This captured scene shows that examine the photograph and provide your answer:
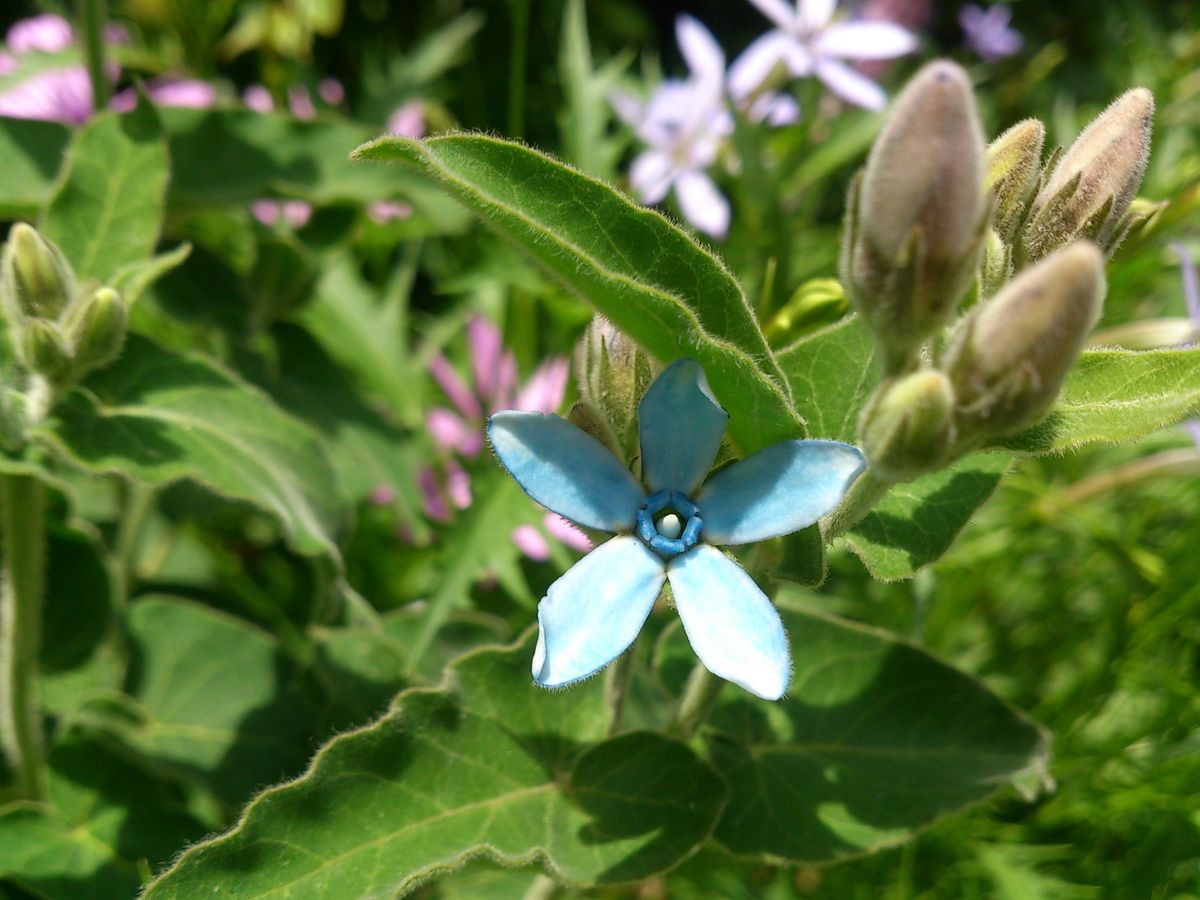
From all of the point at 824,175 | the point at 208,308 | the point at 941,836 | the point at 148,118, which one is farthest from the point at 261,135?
the point at 941,836

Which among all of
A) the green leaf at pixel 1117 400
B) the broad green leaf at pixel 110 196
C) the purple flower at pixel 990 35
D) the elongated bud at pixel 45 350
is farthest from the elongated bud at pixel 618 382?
the purple flower at pixel 990 35

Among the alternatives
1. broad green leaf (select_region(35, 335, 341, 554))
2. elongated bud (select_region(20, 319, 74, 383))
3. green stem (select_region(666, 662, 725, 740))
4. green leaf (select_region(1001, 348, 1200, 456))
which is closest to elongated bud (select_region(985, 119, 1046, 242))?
green leaf (select_region(1001, 348, 1200, 456))

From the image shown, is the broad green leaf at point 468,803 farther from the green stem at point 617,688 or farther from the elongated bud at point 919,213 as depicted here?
the elongated bud at point 919,213

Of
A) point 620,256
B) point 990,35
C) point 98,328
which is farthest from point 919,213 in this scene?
point 990,35

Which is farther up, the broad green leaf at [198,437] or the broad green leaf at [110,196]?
the broad green leaf at [110,196]

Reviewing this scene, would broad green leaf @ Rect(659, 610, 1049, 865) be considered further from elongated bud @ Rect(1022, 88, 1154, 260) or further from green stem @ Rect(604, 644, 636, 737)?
elongated bud @ Rect(1022, 88, 1154, 260)

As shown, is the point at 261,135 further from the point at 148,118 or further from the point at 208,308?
the point at 148,118
